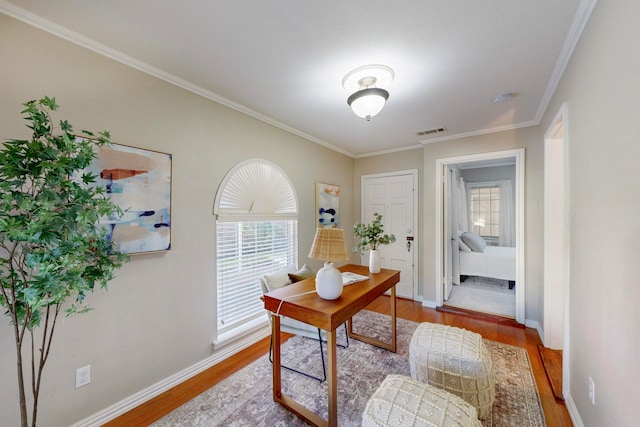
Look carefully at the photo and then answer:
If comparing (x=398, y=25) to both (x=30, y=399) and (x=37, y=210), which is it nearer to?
(x=37, y=210)

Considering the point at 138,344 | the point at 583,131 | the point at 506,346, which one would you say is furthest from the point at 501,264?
the point at 138,344

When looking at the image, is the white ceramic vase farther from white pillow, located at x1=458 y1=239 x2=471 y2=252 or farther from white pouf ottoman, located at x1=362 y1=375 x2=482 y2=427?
white pillow, located at x1=458 y1=239 x2=471 y2=252

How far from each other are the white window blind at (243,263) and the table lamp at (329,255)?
1.20 meters

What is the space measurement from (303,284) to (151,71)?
6.91ft

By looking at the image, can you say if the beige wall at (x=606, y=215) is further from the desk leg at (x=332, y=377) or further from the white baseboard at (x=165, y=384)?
the white baseboard at (x=165, y=384)

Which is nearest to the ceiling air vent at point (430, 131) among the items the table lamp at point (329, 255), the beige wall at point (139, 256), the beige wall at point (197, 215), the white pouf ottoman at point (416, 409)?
the beige wall at point (197, 215)

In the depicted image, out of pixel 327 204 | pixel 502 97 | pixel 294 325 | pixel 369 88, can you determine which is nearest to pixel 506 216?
pixel 502 97

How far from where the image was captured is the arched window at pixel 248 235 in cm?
252

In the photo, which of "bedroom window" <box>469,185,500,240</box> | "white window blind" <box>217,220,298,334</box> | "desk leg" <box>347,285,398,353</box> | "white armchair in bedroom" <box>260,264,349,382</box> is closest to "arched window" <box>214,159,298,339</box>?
"white window blind" <box>217,220,298,334</box>

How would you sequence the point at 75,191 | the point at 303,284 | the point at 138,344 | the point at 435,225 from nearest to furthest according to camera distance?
the point at 75,191 < the point at 138,344 < the point at 303,284 < the point at 435,225

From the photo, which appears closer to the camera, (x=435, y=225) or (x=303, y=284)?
(x=303, y=284)

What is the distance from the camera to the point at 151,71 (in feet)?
6.40

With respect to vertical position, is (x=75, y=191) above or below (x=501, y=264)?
above

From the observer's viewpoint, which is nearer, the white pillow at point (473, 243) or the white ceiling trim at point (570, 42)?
the white ceiling trim at point (570, 42)
